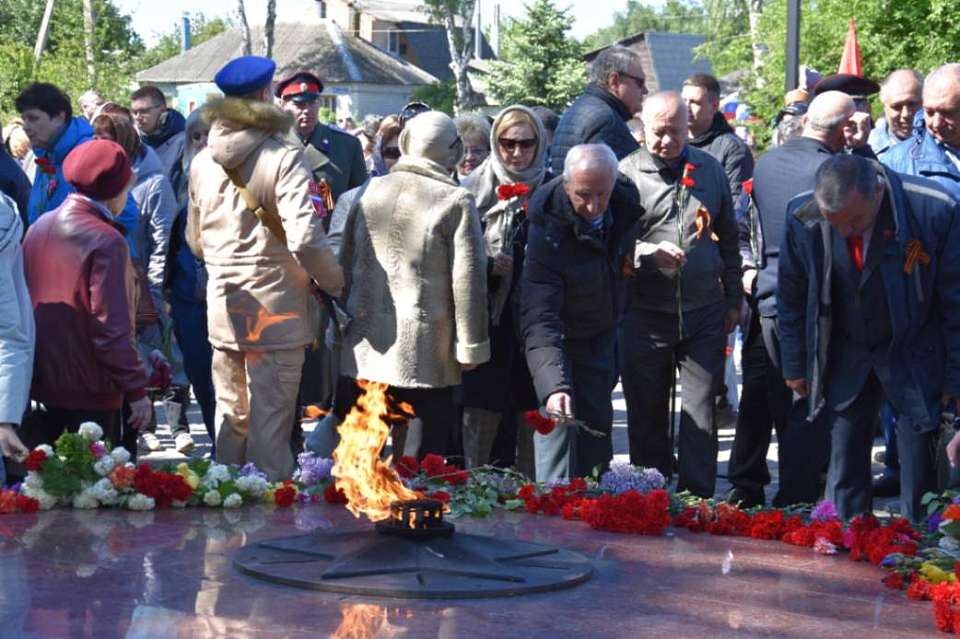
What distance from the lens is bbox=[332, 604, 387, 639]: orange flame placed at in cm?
529

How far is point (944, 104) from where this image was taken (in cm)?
888

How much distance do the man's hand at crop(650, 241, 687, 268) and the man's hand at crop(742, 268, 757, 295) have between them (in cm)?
100

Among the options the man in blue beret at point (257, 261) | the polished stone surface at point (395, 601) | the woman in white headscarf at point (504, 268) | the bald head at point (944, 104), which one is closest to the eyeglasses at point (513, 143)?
the woman in white headscarf at point (504, 268)

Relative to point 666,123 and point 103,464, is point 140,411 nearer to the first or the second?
point 103,464

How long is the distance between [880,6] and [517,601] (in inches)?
740

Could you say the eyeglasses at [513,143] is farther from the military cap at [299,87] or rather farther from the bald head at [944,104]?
the bald head at [944,104]

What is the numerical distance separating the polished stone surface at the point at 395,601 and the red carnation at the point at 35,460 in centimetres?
22

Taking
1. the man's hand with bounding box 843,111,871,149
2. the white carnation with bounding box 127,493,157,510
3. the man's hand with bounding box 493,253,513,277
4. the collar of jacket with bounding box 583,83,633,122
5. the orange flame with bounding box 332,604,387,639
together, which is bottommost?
the white carnation with bounding box 127,493,157,510

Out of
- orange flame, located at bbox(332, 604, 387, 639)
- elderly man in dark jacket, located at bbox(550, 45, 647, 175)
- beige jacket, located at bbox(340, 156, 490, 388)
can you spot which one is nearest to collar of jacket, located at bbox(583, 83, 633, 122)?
elderly man in dark jacket, located at bbox(550, 45, 647, 175)

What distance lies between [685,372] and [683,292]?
0.47 meters

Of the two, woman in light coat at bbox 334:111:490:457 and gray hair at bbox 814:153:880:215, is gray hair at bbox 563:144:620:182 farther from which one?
gray hair at bbox 814:153:880:215

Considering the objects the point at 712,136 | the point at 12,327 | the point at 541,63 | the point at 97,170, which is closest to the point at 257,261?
the point at 97,170

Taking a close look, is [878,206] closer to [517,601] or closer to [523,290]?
[523,290]

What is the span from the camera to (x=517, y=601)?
585 centimetres
